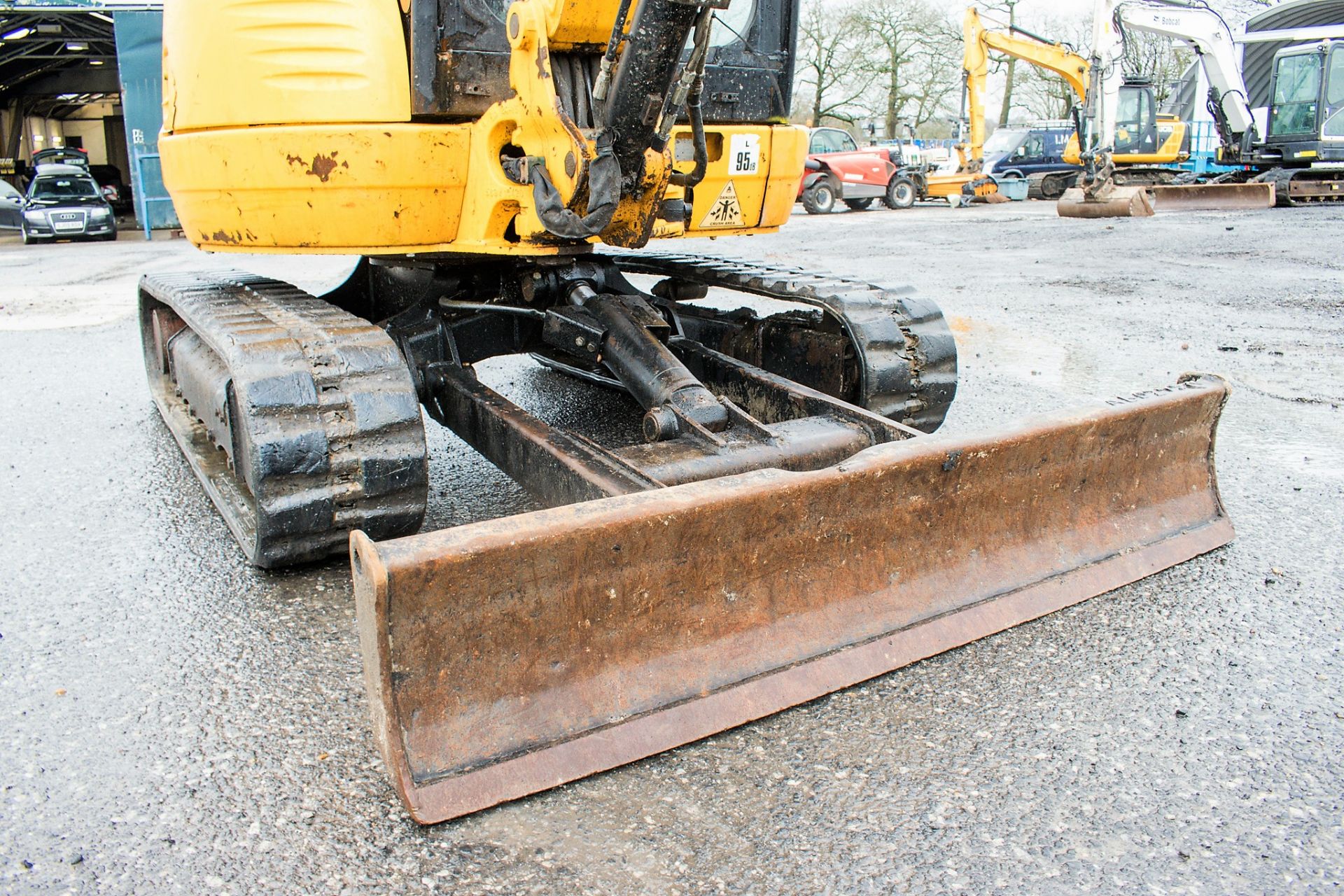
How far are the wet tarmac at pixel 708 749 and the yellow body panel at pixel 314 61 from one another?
4.77 feet

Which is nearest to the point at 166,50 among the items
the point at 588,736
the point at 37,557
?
the point at 37,557

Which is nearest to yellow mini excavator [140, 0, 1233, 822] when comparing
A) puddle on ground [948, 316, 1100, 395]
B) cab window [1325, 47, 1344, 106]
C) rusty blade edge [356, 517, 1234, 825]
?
rusty blade edge [356, 517, 1234, 825]

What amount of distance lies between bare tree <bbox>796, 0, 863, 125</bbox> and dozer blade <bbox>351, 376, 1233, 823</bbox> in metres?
45.1

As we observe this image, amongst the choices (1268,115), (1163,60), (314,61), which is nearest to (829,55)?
(1163,60)

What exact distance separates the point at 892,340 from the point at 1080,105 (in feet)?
68.1

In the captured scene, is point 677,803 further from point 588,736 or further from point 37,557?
point 37,557

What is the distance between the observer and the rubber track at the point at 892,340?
13.2ft

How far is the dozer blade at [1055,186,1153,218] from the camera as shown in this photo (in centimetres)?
1845

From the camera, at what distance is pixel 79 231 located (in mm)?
20859

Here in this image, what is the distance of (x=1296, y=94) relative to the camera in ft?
74.9

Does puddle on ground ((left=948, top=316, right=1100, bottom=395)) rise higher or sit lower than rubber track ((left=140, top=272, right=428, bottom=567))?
lower

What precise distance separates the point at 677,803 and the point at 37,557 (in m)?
2.55

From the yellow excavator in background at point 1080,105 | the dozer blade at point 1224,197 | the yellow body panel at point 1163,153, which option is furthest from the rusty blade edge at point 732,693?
the yellow body panel at point 1163,153

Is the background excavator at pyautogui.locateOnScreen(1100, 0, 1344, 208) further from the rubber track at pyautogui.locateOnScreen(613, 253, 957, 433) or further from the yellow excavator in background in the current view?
the rubber track at pyautogui.locateOnScreen(613, 253, 957, 433)
